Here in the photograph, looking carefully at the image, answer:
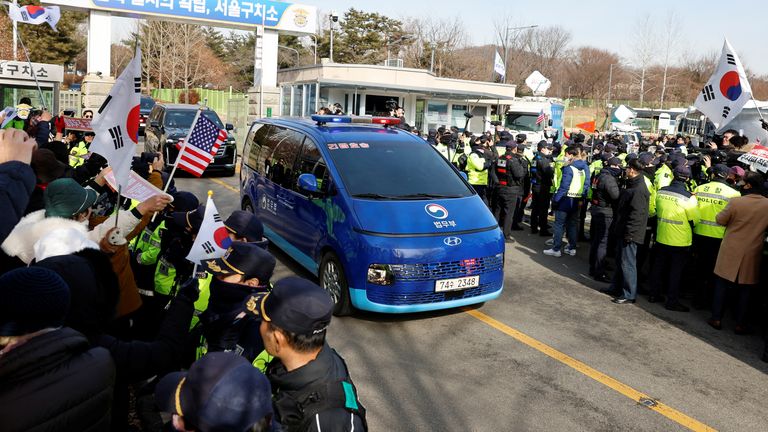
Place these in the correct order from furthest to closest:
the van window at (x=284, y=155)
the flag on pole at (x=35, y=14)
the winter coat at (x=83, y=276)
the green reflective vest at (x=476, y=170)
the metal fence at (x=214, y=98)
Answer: the metal fence at (x=214, y=98) → the flag on pole at (x=35, y=14) → the green reflective vest at (x=476, y=170) → the van window at (x=284, y=155) → the winter coat at (x=83, y=276)

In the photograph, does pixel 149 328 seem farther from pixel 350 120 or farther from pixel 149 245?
pixel 350 120

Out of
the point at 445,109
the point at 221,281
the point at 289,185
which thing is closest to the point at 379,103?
the point at 445,109

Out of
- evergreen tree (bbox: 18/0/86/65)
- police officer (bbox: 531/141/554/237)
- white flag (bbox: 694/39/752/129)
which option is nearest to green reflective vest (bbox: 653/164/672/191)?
white flag (bbox: 694/39/752/129)

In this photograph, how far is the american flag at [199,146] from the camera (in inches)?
208

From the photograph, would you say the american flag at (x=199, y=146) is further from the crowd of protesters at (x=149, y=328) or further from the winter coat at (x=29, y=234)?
the winter coat at (x=29, y=234)

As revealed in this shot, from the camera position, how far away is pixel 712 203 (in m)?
7.27

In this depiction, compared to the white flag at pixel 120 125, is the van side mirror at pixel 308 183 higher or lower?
lower

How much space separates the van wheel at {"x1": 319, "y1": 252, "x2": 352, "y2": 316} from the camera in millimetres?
6223

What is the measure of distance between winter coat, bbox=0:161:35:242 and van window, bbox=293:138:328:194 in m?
3.49

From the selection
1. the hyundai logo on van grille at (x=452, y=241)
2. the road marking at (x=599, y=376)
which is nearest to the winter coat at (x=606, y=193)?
the road marking at (x=599, y=376)

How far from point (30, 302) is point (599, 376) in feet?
15.3

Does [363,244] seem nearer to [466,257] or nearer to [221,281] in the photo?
[466,257]

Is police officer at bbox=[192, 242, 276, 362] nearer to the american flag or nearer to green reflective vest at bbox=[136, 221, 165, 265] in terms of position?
green reflective vest at bbox=[136, 221, 165, 265]

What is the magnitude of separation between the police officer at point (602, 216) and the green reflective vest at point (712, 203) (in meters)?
1.20
